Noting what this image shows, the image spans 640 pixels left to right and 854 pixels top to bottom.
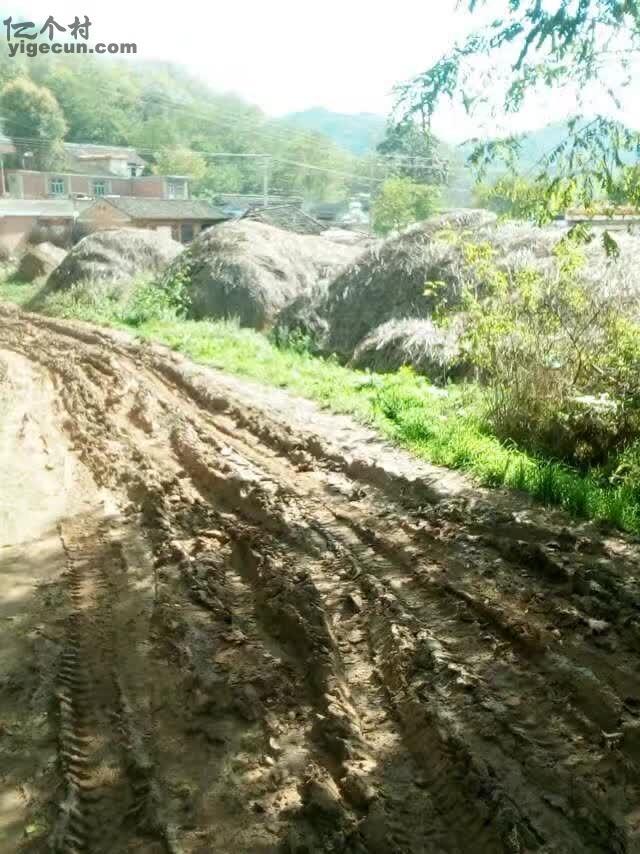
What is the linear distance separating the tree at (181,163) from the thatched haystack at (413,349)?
1022 inches

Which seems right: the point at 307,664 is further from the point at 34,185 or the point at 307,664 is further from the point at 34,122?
the point at 34,122

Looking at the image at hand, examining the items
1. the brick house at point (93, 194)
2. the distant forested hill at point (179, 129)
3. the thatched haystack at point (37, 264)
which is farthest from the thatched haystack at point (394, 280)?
the distant forested hill at point (179, 129)

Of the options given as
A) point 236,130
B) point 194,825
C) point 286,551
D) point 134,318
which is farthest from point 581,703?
point 236,130

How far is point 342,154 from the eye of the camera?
38.2m

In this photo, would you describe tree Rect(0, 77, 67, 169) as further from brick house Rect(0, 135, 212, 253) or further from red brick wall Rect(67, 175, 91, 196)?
red brick wall Rect(67, 175, 91, 196)

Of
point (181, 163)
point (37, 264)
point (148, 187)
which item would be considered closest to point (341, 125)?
point (181, 163)

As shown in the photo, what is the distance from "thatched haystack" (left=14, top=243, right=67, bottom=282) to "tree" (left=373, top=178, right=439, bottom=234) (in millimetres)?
10395

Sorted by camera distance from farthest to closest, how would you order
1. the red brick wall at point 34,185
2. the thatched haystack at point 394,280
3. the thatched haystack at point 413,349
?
1. the red brick wall at point 34,185
2. the thatched haystack at point 394,280
3. the thatched haystack at point 413,349

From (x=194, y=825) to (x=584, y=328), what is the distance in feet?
19.2

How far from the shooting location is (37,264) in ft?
75.3

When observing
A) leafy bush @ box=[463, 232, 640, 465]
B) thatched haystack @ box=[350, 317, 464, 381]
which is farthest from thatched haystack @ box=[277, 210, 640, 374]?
leafy bush @ box=[463, 232, 640, 465]

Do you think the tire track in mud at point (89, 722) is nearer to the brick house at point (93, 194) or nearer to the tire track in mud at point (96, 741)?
the tire track in mud at point (96, 741)

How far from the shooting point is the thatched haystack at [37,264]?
75.0 ft

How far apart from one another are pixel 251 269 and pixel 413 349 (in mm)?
6444
